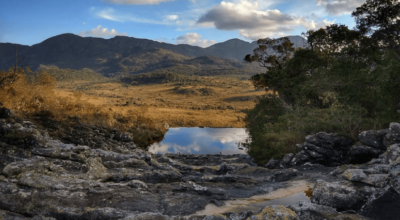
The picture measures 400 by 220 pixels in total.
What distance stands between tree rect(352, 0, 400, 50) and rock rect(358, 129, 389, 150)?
22698 mm

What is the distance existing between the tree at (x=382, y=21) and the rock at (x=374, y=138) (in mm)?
22698

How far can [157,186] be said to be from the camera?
10.5 metres

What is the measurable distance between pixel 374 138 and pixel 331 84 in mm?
10637

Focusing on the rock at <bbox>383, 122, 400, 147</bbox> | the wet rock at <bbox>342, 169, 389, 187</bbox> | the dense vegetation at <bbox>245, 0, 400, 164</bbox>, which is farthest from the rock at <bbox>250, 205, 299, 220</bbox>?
the dense vegetation at <bbox>245, 0, 400, 164</bbox>

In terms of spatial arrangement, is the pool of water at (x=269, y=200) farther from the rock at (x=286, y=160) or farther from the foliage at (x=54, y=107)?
the foliage at (x=54, y=107)

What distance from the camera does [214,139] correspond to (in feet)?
130

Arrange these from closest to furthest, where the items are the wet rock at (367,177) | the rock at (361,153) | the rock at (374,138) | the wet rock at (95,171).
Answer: the wet rock at (367,177), the wet rock at (95,171), the rock at (361,153), the rock at (374,138)

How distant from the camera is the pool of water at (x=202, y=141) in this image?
32969 mm

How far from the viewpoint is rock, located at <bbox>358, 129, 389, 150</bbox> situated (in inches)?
578

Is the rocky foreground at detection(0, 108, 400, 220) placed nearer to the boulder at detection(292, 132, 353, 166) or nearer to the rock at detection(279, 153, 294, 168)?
the boulder at detection(292, 132, 353, 166)

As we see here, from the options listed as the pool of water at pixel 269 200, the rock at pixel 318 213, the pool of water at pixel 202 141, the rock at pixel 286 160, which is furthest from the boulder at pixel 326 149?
the pool of water at pixel 202 141

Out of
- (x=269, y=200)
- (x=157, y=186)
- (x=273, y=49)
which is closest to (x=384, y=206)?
(x=269, y=200)

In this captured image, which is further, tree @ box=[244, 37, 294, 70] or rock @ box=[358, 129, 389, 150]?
tree @ box=[244, 37, 294, 70]

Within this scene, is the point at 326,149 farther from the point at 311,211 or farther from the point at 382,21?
the point at 382,21
